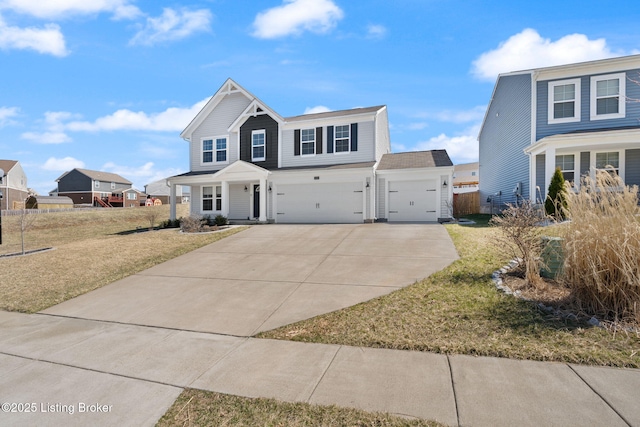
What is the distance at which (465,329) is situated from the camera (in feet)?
15.1

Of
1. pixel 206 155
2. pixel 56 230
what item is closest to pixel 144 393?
pixel 206 155

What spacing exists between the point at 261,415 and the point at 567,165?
18.1 m

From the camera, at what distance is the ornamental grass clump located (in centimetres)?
448

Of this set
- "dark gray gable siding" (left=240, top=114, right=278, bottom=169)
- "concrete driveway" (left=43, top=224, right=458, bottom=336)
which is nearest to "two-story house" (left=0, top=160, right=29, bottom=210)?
"dark gray gable siding" (left=240, top=114, right=278, bottom=169)

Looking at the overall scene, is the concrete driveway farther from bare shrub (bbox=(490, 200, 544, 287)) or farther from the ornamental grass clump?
the ornamental grass clump

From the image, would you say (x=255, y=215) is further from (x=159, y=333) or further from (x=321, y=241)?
(x=159, y=333)

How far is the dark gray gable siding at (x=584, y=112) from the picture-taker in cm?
1484

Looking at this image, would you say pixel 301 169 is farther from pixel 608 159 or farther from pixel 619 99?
pixel 619 99

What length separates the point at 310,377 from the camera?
3.71 metres

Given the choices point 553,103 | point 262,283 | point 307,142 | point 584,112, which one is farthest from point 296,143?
point 584,112

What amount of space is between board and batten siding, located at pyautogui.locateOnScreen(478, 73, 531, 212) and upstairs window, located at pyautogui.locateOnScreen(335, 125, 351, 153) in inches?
349

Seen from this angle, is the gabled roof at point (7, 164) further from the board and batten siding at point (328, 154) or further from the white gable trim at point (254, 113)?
the board and batten siding at point (328, 154)

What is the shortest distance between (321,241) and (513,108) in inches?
550

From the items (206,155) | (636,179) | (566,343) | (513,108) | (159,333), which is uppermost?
(513,108)
